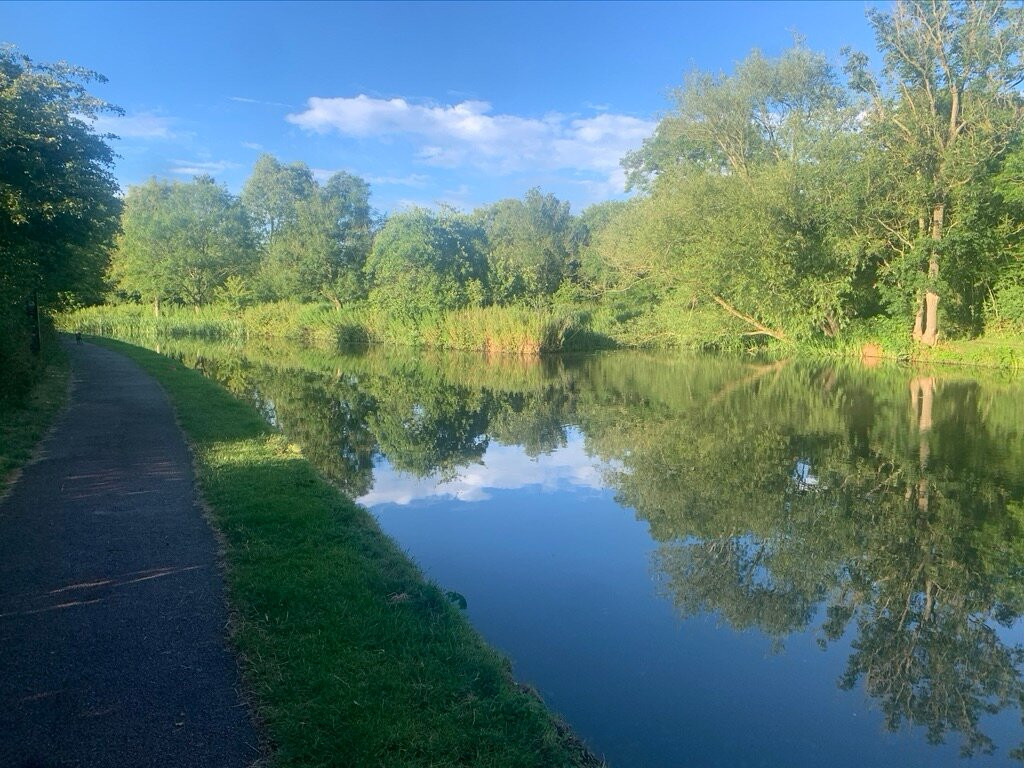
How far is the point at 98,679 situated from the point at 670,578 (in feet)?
15.8

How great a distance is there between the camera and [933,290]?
25.4 meters

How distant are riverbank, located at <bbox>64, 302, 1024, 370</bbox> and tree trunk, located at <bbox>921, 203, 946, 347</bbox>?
2.01ft

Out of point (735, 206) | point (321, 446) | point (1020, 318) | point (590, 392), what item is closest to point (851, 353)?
point (1020, 318)

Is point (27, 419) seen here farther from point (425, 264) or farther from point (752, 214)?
point (425, 264)

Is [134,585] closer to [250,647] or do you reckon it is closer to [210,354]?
[250,647]

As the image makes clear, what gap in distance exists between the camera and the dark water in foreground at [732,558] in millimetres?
4461

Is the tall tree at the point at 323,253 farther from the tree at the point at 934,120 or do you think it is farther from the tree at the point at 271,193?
the tree at the point at 934,120

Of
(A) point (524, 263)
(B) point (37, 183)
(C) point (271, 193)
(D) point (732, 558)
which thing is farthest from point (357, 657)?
(C) point (271, 193)

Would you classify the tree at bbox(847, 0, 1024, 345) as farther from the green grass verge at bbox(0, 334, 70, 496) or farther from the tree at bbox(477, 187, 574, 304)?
the green grass verge at bbox(0, 334, 70, 496)

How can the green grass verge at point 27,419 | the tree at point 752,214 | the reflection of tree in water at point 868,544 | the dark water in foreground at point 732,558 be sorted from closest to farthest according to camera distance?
the dark water in foreground at point 732,558, the reflection of tree in water at point 868,544, the green grass verge at point 27,419, the tree at point 752,214

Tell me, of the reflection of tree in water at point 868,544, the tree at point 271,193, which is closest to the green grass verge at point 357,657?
the reflection of tree in water at point 868,544

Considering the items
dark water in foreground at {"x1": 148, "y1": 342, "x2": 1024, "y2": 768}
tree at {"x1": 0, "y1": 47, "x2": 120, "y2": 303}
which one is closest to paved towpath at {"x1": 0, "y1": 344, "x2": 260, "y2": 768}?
dark water in foreground at {"x1": 148, "y1": 342, "x2": 1024, "y2": 768}

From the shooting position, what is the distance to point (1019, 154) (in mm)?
23125

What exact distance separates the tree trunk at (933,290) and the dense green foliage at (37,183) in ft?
87.3
